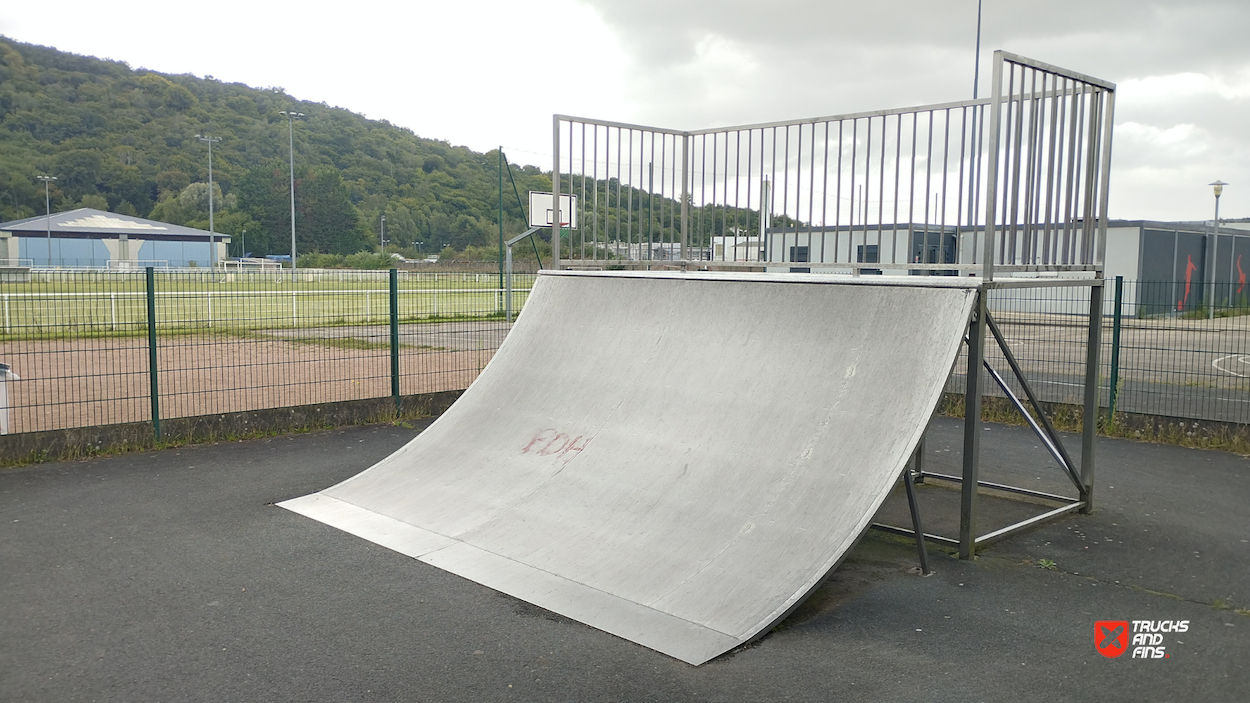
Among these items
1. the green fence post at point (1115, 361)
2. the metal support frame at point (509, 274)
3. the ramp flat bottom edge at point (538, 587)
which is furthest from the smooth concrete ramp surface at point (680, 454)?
the metal support frame at point (509, 274)

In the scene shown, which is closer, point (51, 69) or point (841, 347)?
point (841, 347)

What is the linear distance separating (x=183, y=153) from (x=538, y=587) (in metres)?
72.2

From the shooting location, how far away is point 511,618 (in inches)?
159

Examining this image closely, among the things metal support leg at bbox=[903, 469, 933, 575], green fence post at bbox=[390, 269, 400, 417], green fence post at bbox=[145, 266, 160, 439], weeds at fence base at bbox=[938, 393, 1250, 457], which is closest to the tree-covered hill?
green fence post at bbox=[390, 269, 400, 417]

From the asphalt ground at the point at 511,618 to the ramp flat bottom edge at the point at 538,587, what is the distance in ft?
0.26

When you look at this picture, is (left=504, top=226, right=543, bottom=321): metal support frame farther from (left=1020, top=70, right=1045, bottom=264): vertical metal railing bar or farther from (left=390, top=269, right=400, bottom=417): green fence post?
(left=1020, top=70, right=1045, bottom=264): vertical metal railing bar

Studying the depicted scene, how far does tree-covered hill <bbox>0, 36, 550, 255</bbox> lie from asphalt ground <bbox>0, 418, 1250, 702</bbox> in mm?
53111

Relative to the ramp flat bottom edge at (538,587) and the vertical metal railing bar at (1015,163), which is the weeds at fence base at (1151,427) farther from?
the ramp flat bottom edge at (538,587)

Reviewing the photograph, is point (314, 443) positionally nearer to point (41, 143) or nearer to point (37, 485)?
point (37, 485)

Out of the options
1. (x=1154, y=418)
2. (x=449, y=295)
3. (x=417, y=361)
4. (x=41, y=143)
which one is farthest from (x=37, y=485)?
(x=41, y=143)

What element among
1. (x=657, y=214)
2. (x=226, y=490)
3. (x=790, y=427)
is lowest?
(x=226, y=490)

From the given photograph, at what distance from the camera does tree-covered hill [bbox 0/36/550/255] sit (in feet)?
190

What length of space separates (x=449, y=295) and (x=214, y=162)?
2320 inches

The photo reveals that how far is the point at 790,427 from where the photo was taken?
4812 millimetres
